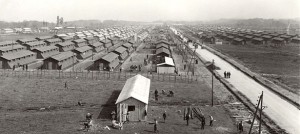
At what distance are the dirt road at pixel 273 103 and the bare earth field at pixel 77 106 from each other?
5.65 meters

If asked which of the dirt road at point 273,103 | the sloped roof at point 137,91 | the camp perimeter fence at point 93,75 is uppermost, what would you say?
the sloped roof at point 137,91

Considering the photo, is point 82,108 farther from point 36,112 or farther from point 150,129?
point 150,129

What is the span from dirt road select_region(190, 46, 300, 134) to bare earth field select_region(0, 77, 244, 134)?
5654mm

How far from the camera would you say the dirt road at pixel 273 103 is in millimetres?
33956

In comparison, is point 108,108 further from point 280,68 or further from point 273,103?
point 280,68

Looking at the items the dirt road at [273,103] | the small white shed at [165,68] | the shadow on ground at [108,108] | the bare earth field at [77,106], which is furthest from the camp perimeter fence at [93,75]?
the shadow on ground at [108,108]

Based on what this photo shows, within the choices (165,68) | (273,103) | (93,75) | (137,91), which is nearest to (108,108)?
(137,91)

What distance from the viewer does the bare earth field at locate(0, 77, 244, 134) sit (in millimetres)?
31016

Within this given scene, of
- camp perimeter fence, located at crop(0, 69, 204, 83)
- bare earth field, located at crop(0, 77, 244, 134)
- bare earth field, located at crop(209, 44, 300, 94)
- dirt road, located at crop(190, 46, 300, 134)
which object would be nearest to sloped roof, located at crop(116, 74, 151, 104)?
bare earth field, located at crop(0, 77, 244, 134)

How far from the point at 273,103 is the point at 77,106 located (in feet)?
87.0

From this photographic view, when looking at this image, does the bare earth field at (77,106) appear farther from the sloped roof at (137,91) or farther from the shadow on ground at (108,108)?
the sloped roof at (137,91)

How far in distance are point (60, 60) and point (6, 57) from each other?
11182 mm

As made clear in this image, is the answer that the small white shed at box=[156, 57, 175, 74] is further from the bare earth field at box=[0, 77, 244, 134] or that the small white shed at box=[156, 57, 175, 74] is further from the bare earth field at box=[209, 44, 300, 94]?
the bare earth field at box=[209, 44, 300, 94]

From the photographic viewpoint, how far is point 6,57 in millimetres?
63562
